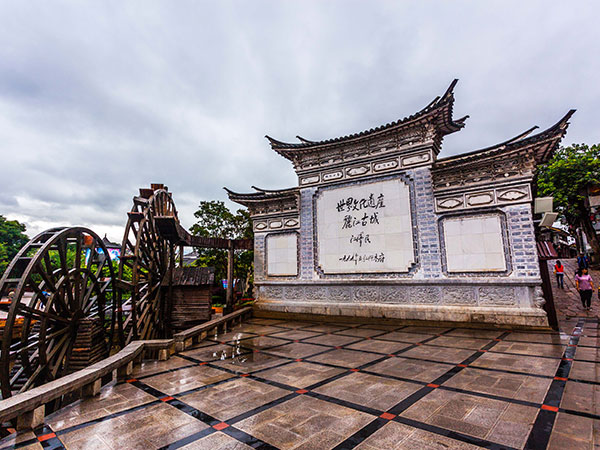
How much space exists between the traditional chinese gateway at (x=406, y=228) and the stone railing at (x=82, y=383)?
16.6 ft

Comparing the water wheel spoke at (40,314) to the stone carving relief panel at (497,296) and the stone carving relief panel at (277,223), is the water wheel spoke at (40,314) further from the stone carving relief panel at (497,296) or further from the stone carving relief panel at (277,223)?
the stone carving relief panel at (497,296)

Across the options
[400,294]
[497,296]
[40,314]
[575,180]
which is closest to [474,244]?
[497,296]

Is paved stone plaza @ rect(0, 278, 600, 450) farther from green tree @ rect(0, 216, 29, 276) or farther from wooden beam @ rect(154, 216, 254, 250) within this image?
green tree @ rect(0, 216, 29, 276)

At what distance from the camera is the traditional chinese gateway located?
7.89 meters

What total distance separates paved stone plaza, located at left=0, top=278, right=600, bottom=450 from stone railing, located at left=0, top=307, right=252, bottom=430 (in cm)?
17

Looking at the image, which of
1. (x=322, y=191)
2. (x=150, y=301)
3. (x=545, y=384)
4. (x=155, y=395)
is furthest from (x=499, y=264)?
(x=150, y=301)

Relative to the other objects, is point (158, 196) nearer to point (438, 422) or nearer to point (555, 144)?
point (438, 422)

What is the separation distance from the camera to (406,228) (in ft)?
30.8

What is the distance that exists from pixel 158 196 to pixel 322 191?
5351mm

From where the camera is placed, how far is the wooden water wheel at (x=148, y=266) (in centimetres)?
704

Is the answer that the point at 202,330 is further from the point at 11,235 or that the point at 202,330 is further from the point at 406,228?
the point at 11,235

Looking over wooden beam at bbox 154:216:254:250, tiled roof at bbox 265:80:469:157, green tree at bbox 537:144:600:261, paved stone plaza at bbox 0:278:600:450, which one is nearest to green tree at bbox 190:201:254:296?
wooden beam at bbox 154:216:254:250

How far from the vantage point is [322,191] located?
1109 cm

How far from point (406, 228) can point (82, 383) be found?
833 centimetres
